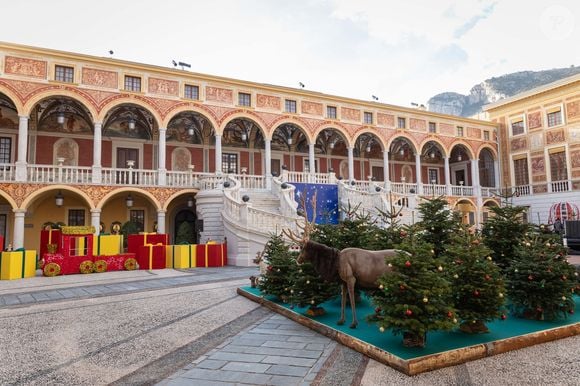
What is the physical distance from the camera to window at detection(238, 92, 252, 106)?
2262 cm

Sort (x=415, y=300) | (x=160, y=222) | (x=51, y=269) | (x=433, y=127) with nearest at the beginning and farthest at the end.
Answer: (x=415, y=300) < (x=51, y=269) < (x=160, y=222) < (x=433, y=127)

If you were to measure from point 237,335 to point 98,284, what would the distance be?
7153 mm

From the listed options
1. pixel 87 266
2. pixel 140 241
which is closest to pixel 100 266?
pixel 87 266

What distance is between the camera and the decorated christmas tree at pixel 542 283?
5.82 meters

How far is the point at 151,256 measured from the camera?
14898 mm

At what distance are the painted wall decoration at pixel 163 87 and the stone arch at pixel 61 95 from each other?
3.17 meters

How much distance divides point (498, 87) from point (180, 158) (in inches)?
4400

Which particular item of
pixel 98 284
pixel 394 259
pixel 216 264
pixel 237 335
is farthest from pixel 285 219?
pixel 394 259

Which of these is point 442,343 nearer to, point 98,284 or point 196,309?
point 196,309

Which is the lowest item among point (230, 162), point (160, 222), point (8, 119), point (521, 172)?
point (160, 222)

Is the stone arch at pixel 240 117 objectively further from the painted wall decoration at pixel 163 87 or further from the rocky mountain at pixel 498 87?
the rocky mountain at pixel 498 87

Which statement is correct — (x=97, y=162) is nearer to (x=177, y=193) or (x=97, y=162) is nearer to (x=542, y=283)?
(x=177, y=193)

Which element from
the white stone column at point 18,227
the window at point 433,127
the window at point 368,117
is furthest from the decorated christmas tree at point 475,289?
the window at point 433,127

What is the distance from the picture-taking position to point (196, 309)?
25.0 ft
